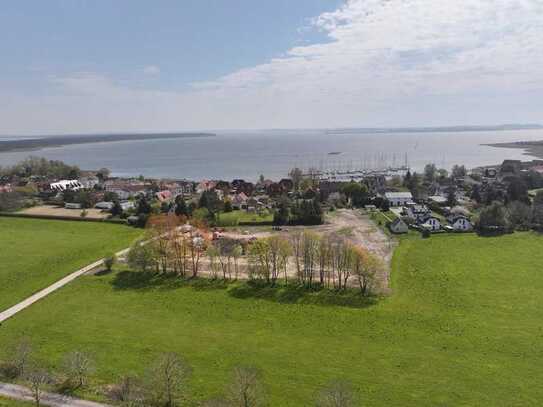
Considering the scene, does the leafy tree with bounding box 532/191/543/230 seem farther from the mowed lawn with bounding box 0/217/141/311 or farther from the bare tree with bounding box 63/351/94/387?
the bare tree with bounding box 63/351/94/387

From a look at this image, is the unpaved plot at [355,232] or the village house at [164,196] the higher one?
the village house at [164,196]

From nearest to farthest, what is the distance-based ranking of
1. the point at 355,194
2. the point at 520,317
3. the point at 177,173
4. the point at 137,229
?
the point at 520,317
the point at 137,229
the point at 355,194
the point at 177,173

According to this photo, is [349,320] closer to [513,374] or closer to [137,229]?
[513,374]

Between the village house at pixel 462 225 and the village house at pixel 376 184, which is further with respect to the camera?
the village house at pixel 376 184

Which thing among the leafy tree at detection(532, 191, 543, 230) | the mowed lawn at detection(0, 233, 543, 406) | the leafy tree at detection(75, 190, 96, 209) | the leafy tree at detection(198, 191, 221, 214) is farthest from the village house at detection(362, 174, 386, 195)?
the leafy tree at detection(75, 190, 96, 209)

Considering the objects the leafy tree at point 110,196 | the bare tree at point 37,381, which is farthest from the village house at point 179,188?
the bare tree at point 37,381

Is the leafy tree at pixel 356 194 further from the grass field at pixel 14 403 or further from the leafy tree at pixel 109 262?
the grass field at pixel 14 403

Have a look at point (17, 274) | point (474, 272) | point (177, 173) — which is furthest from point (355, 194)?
point (177, 173)

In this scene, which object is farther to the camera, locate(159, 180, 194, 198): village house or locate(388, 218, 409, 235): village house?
locate(159, 180, 194, 198): village house
